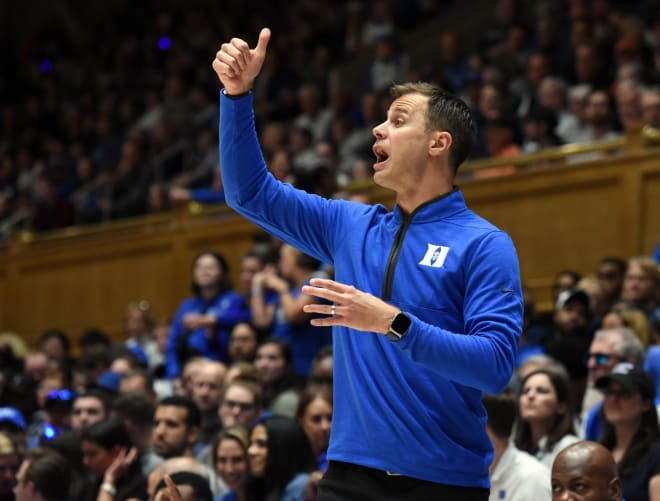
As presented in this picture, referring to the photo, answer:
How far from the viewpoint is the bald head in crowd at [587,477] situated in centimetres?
387

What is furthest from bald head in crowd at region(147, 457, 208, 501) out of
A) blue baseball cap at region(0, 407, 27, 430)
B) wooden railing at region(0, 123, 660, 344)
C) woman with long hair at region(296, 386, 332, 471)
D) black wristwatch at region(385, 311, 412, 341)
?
wooden railing at region(0, 123, 660, 344)

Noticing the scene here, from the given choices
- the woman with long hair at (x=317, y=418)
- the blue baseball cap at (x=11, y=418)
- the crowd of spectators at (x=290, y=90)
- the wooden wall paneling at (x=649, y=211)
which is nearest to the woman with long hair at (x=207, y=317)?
the crowd of spectators at (x=290, y=90)

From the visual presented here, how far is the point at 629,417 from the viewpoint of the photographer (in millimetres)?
4820

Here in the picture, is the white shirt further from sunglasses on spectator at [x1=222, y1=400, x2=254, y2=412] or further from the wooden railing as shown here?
the wooden railing

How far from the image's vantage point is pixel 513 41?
9.71m

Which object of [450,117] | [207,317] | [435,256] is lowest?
[207,317]

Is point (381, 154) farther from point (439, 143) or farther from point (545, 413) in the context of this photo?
point (545, 413)

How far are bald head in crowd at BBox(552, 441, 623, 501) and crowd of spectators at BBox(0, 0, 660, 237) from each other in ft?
12.9

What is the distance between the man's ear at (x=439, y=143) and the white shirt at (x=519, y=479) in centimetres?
202

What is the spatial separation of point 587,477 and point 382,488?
1543 millimetres

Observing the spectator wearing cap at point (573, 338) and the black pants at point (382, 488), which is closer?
the black pants at point (382, 488)

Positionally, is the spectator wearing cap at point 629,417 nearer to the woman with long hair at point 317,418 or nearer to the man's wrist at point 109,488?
the woman with long hair at point 317,418

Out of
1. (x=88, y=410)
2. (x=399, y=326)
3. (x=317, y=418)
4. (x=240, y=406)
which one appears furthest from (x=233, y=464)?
(x=399, y=326)

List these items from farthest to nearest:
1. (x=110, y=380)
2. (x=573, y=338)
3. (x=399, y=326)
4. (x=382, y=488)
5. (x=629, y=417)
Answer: (x=110, y=380)
(x=573, y=338)
(x=629, y=417)
(x=382, y=488)
(x=399, y=326)
